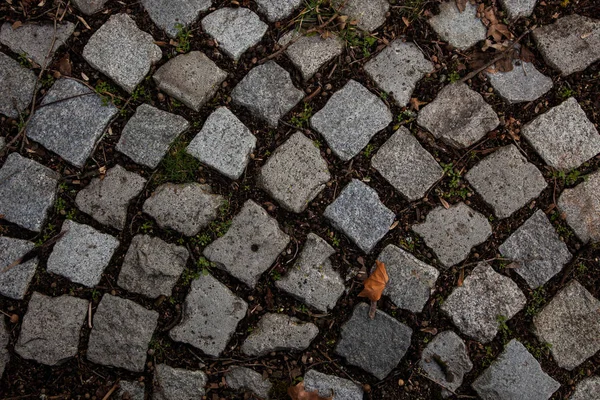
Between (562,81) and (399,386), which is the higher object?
(562,81)

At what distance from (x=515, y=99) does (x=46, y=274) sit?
2.68 metres

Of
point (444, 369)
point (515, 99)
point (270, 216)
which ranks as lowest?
point (444, 369)

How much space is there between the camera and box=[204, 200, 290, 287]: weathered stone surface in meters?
2.48

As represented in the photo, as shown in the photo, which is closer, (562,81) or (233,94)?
(233,94)

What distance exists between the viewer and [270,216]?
2518 millimetres

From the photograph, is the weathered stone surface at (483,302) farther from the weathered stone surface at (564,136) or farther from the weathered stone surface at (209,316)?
the weathered stone surface at (209,316)

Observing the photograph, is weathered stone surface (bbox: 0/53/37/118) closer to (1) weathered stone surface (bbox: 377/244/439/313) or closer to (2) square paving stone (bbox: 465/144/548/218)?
(1) weathered stone surface (bbox: 377/244/439/313)

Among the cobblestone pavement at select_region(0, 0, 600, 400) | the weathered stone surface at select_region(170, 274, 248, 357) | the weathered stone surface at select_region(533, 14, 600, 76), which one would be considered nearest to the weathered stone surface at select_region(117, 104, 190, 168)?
the cobblestone pavement at select_region(0, 0, 600, 400)

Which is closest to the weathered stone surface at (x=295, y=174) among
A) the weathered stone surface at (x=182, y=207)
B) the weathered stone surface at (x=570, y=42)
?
the weathered stone surface at (x=182, y=207)

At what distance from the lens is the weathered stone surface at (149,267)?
2.44 m

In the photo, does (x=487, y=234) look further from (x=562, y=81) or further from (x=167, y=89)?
(x=167, y=89)

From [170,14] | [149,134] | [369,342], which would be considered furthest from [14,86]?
[369,342]

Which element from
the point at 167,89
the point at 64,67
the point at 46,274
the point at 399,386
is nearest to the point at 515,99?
the point at 399,386

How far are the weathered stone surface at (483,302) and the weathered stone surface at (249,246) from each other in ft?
3.23
